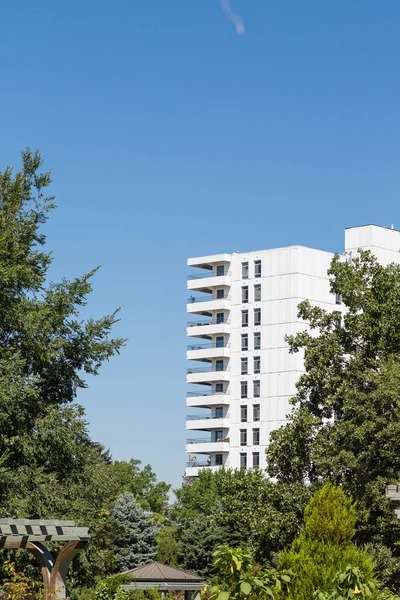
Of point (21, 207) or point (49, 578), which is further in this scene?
point (21, 207)

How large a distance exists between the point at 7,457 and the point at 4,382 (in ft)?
6.15

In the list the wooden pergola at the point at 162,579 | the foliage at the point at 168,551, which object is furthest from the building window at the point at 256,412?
the wooden pergola at the point at 162,579

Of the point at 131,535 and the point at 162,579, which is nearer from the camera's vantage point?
the point at 162,579

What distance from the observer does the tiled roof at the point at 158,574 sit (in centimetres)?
4638

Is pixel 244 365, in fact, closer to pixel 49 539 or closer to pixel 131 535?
pixel 131 535

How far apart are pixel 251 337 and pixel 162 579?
211 feet

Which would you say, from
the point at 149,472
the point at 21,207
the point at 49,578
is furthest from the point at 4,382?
the point at 149,472

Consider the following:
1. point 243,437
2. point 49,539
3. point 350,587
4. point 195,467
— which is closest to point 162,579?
point 49,539

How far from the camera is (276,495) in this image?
36.9m

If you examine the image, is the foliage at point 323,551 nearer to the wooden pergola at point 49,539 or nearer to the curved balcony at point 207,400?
the wooden pergola at point 49,539

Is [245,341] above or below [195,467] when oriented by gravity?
above

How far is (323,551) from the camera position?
2194cm

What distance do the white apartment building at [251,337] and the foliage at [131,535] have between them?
103 feet

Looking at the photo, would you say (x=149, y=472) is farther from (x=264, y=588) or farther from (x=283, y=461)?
(x=264, y=588)
